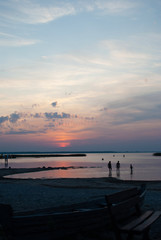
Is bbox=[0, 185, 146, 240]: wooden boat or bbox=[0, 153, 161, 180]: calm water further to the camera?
bbox=[0, 153, 161, 180]: calm water

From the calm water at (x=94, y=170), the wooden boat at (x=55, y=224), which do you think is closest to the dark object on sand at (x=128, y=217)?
the wooden boat at (x=55, y=224)

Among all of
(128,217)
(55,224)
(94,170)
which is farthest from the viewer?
(94,170)

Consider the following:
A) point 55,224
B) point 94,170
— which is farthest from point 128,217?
point 94,170

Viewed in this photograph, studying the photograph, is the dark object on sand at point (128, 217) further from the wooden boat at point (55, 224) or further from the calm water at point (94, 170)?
the calm water at point (94, 170)

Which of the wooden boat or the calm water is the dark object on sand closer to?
the wooden boat

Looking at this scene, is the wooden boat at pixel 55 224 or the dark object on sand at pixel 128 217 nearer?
the dark object on sand at pixel 128 217

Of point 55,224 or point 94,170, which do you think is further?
point 94,170

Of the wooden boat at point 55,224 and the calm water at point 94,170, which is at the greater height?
the wooden boat at point 55,224

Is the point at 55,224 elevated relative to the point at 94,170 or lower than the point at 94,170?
elevated

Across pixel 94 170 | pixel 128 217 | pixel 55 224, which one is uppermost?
pixel 55 224

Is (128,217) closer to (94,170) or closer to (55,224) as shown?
(55,224)

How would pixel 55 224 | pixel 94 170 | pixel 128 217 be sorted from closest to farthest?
1. pixel 55 224
2. pixel 128 217
3. pixel 94 170

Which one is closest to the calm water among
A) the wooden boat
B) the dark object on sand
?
the dark object on sand

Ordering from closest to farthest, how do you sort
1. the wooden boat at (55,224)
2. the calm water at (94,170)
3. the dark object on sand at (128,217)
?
the dark object on sand at (128,217) → the wooden boat at (55,224) → the calm water at (94,170)
